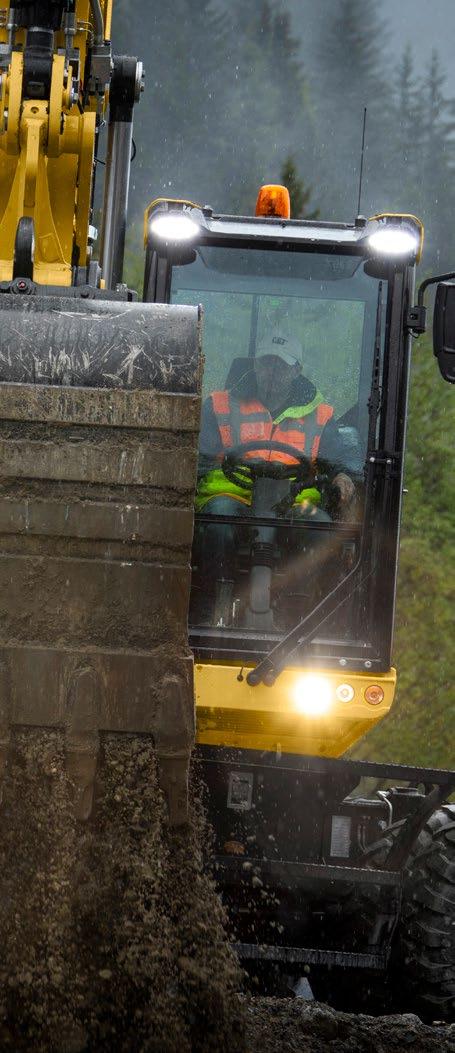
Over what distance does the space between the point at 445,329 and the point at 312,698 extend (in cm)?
160

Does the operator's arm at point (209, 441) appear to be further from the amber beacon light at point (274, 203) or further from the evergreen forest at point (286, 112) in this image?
the evergreen forest at point (286, 112)

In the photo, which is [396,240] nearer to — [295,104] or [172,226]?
[172,226]

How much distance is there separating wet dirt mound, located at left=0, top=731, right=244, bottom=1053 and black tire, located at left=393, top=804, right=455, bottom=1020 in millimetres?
1434

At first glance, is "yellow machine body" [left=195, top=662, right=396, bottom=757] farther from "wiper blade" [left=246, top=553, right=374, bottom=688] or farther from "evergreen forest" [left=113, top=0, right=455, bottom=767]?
"evergreen forest" [left=113, top=0, right=455, bottom=767]

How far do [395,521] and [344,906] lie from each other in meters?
1.47

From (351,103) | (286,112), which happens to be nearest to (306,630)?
(286,112)

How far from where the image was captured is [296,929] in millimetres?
5590

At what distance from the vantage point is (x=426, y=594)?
2142cm

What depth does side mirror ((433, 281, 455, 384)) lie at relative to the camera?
445 centimetres

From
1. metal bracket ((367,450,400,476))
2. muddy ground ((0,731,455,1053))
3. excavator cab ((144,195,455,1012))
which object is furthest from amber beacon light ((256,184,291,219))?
muddy ground ((0,731,455,1053))

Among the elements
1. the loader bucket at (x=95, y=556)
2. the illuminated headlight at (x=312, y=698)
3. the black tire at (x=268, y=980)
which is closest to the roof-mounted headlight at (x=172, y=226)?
the illuminated headlight at (x=312, y=698)

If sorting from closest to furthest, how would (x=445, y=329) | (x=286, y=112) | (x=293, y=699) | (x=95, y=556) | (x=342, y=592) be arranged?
(x=95, y=556), (x=445, y=329), (x=293, y=699), (x=342, y=592), (x=286, y=112)

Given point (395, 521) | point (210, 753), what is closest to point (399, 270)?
point (395, 521)

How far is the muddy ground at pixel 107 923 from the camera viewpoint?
374cm
